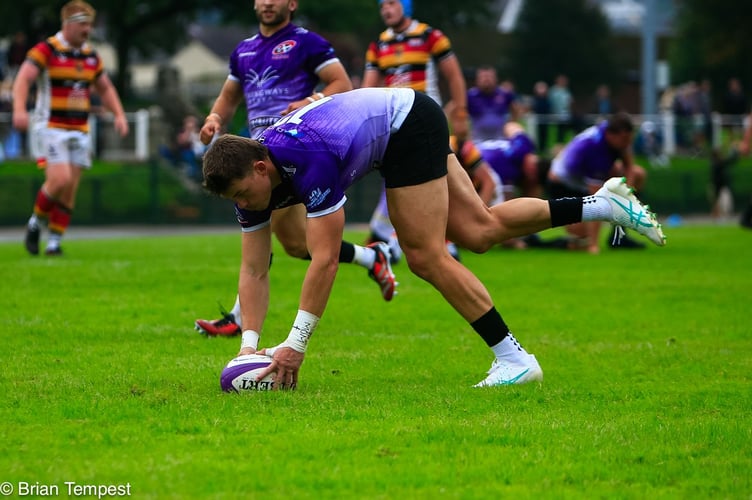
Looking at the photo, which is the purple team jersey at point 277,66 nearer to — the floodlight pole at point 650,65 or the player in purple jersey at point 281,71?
the player in purple jersey at point 281,71

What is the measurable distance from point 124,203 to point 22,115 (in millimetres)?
11431

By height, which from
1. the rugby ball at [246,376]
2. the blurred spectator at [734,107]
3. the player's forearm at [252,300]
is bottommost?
the blurred spectator at [734,107]

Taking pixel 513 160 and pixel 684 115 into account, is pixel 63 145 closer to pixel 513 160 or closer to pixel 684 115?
pixel 513 160

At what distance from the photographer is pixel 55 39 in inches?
518

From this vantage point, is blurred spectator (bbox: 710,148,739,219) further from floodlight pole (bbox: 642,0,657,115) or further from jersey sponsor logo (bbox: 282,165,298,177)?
jersey sponsor logo (bbox: 282,165,298,177)

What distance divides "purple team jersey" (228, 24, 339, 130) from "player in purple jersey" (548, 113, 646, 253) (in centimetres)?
653

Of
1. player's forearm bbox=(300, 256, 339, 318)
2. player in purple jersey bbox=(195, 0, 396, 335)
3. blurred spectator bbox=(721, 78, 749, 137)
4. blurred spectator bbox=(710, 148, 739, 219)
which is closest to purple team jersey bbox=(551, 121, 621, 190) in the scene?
player in purple jersey bbox=(195, 0, 396, 335)

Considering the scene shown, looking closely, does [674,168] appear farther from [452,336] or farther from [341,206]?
[341,206]

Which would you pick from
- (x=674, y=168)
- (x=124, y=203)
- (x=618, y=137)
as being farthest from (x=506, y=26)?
(x=618, y=137)

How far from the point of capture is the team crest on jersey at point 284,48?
8.64 metres

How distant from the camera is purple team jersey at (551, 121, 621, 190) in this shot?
15.0 metres

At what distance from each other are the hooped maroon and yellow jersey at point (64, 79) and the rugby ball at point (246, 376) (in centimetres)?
761

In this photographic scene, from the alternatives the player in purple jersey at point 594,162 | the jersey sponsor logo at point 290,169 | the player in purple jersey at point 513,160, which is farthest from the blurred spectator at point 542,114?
the jersey sponsor logo at point 290,169

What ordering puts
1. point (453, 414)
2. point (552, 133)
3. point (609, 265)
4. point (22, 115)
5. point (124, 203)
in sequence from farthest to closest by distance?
point (552, 133) → point (124, 203) → point (609, 265) → point (22, 115) → point (453, 414)
